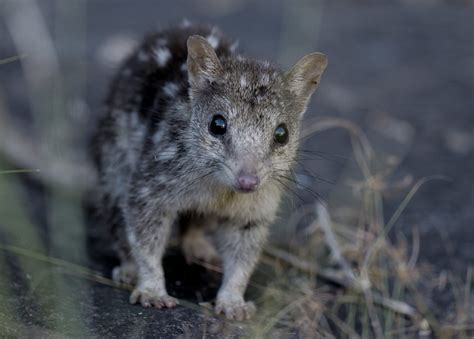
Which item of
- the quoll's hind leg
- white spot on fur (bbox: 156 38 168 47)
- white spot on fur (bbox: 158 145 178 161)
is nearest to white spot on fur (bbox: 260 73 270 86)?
white spot on fur (bbox: 158 145 178 161)

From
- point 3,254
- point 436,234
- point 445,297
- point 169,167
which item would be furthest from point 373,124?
point 3,254

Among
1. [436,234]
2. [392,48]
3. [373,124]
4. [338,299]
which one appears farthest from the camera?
[392,48]

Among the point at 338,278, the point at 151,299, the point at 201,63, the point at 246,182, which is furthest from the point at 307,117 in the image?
the point at 246,182

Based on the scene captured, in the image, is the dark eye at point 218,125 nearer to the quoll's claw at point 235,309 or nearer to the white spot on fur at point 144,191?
the white spot on fur at point 144,191

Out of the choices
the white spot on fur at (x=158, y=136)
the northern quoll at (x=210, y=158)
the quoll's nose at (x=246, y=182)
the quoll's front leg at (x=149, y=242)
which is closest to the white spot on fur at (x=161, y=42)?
the northern quoll at (x=210, y=158)

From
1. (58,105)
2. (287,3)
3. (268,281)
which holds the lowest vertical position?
(268,281)

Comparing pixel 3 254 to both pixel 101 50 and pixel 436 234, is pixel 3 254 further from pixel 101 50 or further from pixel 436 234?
pixel 101 50
